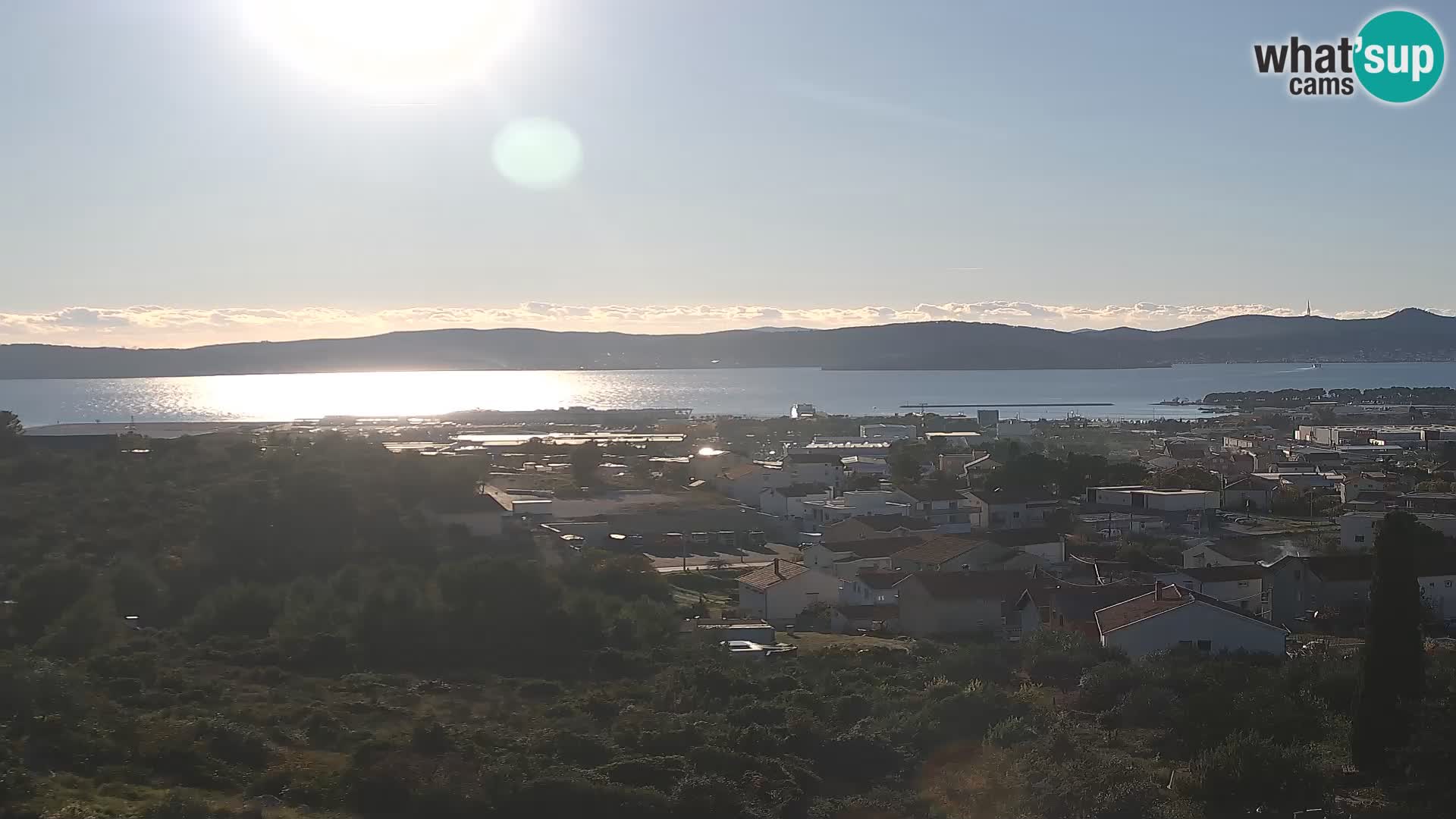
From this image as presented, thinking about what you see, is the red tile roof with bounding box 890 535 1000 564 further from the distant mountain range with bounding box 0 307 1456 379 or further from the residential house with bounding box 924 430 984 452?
the distant mountain range with bounding box 0 307 1456 379

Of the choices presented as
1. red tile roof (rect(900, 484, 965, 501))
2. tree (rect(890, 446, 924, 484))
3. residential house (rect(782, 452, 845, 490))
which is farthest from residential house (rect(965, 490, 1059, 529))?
tree (rect(890, 446, 924, 484))

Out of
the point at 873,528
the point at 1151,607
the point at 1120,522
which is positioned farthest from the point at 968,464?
the point at 1151,607

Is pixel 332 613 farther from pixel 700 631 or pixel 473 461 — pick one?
pixel 473 461

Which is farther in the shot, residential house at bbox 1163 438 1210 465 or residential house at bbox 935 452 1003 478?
residential house at bbox 1163 438 1210 465

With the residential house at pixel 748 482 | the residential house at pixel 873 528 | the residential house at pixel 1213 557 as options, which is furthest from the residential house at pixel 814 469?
the residential house at pixel 1213 557

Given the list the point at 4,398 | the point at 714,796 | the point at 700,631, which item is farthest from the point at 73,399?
the point at 714,796

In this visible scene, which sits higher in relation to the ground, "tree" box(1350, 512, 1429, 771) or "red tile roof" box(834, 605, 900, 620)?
"tree" box(1350, 512, 1429, 771)
